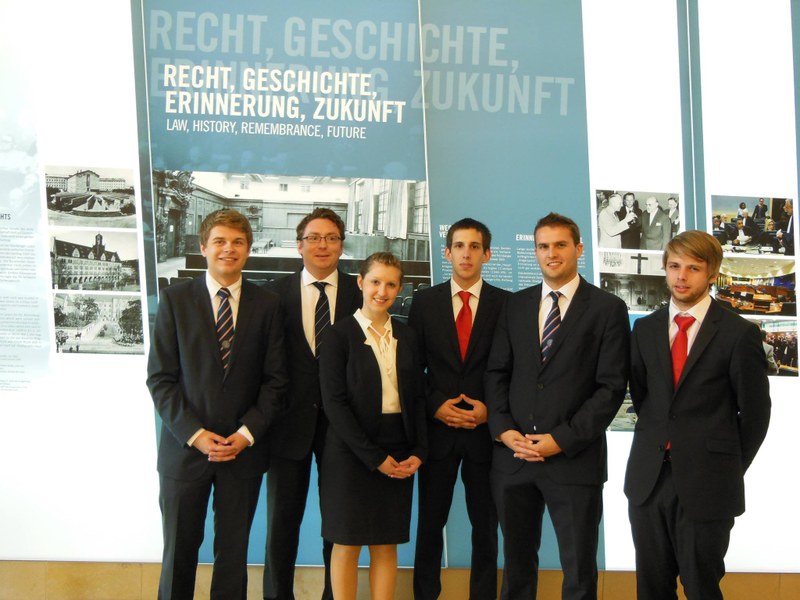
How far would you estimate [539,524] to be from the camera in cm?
307

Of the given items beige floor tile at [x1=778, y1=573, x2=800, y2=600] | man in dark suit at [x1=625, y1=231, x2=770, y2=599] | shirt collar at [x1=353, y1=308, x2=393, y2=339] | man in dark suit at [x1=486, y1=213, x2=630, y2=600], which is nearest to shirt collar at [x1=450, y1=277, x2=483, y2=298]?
man in dark suit at [x1=486, y1=213, x2=630, y2=600]

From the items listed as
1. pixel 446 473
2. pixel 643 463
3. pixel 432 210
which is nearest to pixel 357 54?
pixel 432 210

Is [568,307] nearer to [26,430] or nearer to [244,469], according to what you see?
[244,469]

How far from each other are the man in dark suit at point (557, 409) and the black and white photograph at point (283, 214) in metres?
1.14

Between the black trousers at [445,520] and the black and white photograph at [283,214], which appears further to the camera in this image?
the black and white photograph at [283,214]

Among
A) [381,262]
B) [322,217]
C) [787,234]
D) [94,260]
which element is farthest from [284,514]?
[787,234]

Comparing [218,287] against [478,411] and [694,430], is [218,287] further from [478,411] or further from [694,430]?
[694,430]

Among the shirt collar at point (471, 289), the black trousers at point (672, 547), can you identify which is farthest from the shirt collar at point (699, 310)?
the shirt collar at point (471, 289)

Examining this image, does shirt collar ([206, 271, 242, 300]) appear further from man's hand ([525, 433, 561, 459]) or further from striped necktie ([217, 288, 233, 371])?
man's hand ([525, 433, 561, 459])

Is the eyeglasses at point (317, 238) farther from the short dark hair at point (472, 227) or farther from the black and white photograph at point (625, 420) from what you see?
the black and white photograph at point (625, 420)

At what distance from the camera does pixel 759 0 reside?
430 centimetres

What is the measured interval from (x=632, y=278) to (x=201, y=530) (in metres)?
2.78

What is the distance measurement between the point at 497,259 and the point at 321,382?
1.53m

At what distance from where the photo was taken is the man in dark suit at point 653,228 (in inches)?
164
